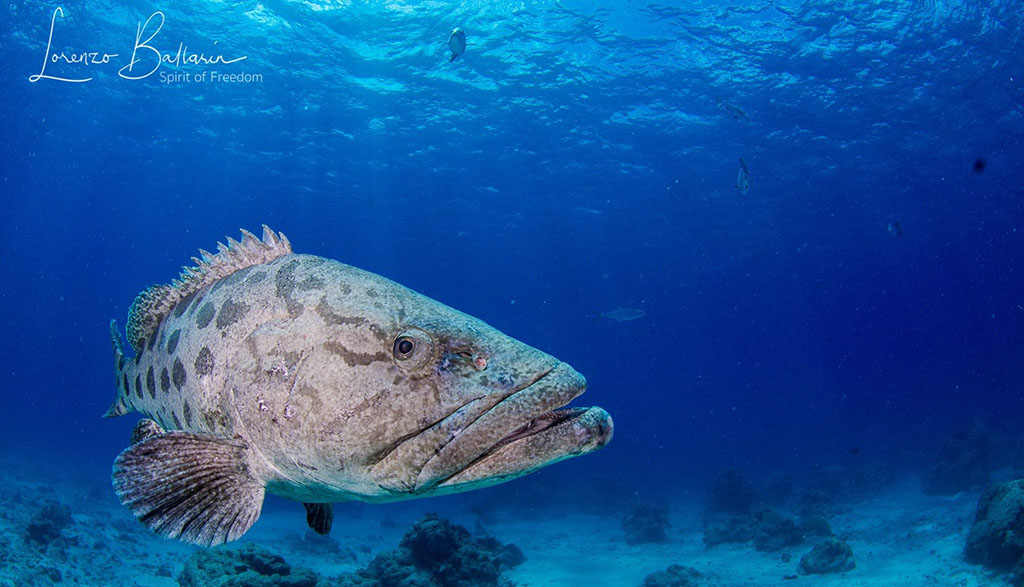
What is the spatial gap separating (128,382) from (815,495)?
71.5 feet

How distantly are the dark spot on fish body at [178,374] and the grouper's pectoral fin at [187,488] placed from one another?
0.63 meters

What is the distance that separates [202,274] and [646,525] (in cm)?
1788

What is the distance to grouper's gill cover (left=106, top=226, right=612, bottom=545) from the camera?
85.0 inches

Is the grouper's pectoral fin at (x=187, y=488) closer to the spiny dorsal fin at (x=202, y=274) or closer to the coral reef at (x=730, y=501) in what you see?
the spiny dorsal fin at (x=202, y=274)

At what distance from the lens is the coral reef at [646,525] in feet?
57.6

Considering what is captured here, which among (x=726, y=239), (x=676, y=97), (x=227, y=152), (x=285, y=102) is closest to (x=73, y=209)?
(x=227, y=152)

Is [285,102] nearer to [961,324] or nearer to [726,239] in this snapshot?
[726,239]

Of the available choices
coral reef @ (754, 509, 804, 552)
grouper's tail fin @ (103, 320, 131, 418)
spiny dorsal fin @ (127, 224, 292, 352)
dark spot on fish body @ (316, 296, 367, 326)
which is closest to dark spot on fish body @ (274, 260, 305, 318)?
dark spot on fish body @ (316, 296, 367, 326)

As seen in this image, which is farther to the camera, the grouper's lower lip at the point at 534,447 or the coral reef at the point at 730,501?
the coral reef at the point at 730,501

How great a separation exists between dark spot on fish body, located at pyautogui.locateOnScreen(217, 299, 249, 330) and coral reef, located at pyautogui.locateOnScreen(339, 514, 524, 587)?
21.4 ft

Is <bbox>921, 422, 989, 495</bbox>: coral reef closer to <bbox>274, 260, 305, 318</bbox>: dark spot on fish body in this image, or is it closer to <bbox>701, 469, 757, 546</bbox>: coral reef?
<bbox>701, 469, 757, 546</bbox>: coral reef

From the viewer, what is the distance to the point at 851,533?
14.7 meters

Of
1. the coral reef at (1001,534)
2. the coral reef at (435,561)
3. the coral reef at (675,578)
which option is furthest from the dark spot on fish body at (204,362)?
the coral reef at (1001,534)

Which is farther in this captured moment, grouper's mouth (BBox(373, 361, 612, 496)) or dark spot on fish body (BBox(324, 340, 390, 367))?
dark spot on fish body (BBox(324, 340, 390, 367))
